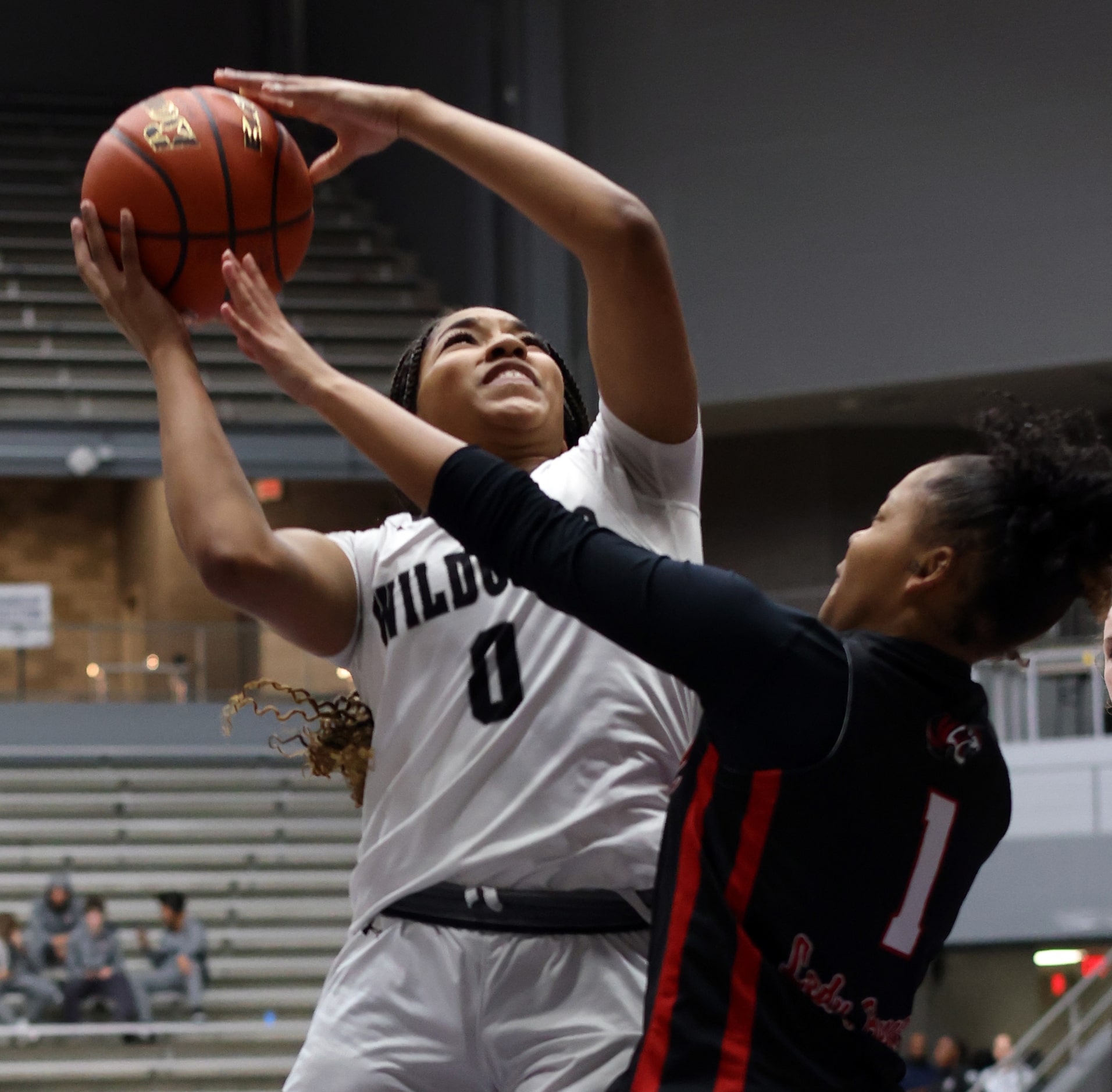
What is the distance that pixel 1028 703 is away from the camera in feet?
33.9

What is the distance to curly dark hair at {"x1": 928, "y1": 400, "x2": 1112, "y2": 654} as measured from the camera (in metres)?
1.63

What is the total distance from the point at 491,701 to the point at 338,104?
77 cm

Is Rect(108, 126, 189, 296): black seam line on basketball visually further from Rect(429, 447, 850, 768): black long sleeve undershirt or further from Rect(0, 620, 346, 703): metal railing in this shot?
Rect(0, 620, 346, 703): metal railing

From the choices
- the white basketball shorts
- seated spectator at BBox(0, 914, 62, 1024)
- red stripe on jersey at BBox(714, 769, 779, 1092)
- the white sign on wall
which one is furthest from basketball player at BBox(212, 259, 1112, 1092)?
the white sign on wall

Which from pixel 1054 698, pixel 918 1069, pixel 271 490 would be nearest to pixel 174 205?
pixel 1054 698

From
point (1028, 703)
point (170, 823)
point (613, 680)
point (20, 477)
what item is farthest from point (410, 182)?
point (613, 680)

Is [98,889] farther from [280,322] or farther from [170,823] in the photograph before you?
[280,322]

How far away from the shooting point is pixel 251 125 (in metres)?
2.15

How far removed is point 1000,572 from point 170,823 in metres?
11.0

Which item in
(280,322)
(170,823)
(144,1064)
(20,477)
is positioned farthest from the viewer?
(20,477)

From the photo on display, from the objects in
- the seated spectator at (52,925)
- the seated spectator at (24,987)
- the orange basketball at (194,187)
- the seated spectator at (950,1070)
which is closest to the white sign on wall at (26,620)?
the seated spectator at (52,925)

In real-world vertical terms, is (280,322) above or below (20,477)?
above

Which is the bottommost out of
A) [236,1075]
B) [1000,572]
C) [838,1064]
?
[236,1075]

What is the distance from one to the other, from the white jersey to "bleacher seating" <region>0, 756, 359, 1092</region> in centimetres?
762
